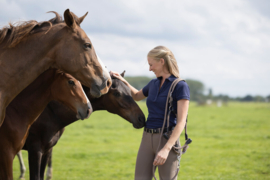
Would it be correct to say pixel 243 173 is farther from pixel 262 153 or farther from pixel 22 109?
pixel 22 109

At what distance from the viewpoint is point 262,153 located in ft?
34.4

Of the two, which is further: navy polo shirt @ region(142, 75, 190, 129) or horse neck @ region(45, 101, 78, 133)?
horse neck @ region(45, 101, 78, 133)

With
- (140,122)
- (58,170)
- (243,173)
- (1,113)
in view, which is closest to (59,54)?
(1,113)

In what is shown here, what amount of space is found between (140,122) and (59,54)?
180cm

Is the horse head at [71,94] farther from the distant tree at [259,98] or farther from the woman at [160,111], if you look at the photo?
the distant tree at [259,98]

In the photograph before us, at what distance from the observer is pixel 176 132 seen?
116 inches

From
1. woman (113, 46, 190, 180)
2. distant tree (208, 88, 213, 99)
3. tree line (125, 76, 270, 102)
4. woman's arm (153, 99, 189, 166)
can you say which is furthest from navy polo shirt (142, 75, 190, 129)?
distant tree (208, 88, 213, 99)

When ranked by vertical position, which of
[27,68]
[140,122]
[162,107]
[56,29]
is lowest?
[140,122]

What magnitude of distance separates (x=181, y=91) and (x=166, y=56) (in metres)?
0.45

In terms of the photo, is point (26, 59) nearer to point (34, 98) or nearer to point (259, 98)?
point (34, 98)

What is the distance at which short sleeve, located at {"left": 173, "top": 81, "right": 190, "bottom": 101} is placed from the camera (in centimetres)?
302

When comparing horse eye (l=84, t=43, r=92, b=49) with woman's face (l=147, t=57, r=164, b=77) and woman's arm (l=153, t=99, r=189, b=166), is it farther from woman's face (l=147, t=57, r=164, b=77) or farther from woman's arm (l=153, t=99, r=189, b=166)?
woman's arm (l=153, t=99, r=189, b=166)

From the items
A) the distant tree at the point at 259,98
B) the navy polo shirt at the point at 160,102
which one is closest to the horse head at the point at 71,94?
the navy polo shirt at the point at 160,102

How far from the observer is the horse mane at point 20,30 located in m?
2.93
